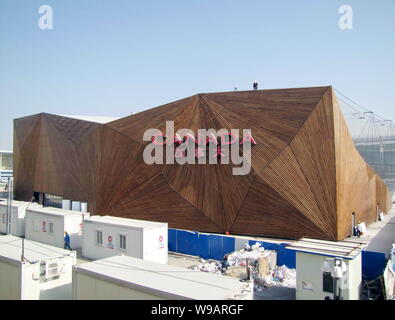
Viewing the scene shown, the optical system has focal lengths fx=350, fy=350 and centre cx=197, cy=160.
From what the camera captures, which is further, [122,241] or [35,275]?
[122,241]

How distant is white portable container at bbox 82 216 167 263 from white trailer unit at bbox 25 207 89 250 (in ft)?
5.49

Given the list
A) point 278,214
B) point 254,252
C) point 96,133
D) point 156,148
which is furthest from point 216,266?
point 96,133

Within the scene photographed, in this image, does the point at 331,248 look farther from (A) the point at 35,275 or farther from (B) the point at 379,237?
(B) the point at 379,237

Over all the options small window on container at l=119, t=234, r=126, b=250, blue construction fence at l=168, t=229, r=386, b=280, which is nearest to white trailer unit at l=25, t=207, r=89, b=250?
small window on container at l=119, t=234, r=126, b=250

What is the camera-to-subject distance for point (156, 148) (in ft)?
61.3

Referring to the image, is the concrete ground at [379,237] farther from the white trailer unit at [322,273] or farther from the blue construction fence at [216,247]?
the white trailer unit at [322,273]

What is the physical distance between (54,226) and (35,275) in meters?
7.66

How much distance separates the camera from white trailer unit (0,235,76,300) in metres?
8.36

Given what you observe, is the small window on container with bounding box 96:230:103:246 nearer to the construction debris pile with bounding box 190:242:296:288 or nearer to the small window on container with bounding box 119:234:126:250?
the small window on container with bounding box 119:234:126:250

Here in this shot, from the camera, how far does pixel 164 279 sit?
7.22 meters

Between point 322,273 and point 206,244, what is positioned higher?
point 322,273

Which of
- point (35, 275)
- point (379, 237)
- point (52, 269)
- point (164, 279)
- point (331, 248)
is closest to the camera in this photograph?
point (164, 279)

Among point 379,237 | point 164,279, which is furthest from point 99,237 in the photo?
point 379,237

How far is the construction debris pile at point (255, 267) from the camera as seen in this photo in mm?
11211
